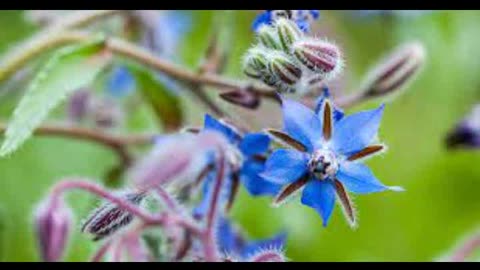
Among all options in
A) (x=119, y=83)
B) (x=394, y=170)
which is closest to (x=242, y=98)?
(x=119, y=83)

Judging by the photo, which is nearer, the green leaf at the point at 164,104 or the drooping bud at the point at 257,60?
the drooping bud at the point at 257,60

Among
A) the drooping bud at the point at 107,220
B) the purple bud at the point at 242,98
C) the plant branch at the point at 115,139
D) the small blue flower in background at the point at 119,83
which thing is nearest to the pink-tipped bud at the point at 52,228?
the drooping bud at the point at 107,220

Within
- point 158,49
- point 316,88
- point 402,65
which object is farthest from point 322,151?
point 158,49

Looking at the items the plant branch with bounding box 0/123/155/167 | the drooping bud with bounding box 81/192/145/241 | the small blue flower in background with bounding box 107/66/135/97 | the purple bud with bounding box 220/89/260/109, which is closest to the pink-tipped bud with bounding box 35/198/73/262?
the drooping bud with bounding box 81/192/145/241

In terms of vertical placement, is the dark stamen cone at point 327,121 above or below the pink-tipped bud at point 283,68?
below

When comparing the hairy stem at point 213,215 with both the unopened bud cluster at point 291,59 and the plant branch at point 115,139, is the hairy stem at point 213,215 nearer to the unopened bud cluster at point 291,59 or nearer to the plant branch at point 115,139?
the unopened bud cluster at point 291,59
